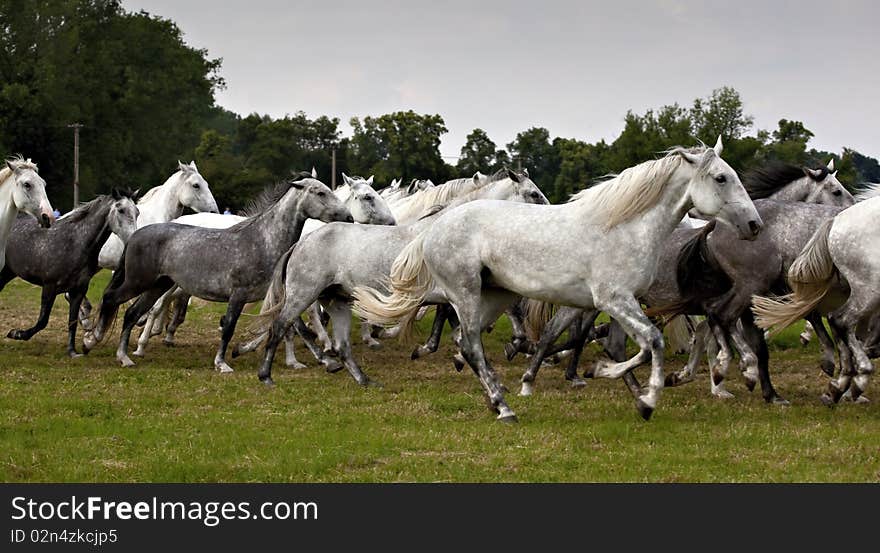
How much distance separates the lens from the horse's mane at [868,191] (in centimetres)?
1048

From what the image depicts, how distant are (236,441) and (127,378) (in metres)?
4.01

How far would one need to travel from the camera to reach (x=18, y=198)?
12883mm

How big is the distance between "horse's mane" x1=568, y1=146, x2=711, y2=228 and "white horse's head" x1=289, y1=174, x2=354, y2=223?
13.3 feet

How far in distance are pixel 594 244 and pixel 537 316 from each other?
127 inches

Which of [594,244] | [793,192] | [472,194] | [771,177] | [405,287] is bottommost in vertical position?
[405,287]

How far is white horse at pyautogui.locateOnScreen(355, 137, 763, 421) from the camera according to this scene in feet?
29.3

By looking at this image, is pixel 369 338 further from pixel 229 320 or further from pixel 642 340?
pixel 642 340

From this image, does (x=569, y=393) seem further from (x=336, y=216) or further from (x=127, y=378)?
(x=127, y=378)

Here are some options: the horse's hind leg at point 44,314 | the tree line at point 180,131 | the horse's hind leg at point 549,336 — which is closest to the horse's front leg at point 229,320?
the horse's hind leg at point 44,314

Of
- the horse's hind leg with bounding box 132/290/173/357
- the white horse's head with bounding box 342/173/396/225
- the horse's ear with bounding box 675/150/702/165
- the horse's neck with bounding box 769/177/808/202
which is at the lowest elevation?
the horse's hind leg with bounding box 132/290/173/357

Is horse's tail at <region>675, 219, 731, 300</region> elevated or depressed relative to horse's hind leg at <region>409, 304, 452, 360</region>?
elevated

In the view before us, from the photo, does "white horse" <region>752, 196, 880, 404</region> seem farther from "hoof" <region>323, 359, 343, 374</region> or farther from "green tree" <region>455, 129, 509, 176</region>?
"green tree" <region>455, 129, 509, 176</region>

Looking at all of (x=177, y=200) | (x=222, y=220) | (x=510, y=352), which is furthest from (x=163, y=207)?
(x=510, y=352)

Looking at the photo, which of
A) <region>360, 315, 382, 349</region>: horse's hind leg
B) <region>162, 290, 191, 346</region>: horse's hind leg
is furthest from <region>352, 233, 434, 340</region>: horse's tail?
<region>162, 290, 191, 346</region>: horse's hind leg
